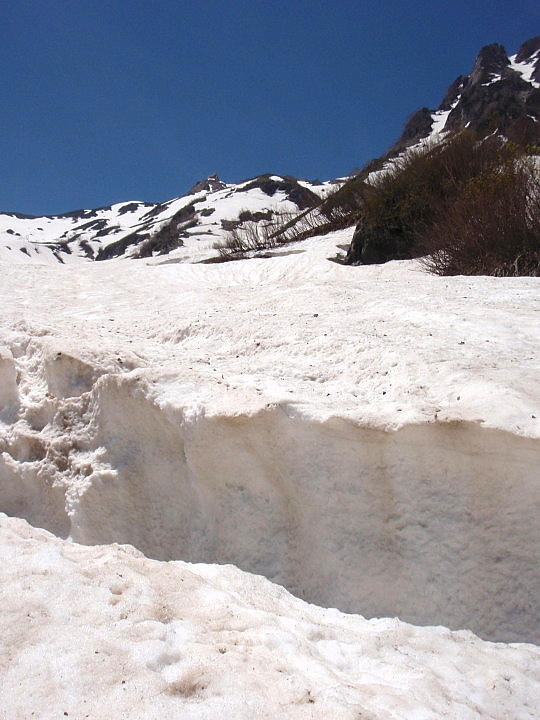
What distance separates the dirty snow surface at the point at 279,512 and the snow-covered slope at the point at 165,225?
793cm

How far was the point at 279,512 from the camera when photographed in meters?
2.79

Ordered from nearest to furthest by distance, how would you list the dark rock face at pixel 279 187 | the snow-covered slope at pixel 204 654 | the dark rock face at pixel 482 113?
1. the snow-covered slope at pixel 204 654
2. the dark rock face at pixel 482 113
3. the dark rock face at pixel 279 187

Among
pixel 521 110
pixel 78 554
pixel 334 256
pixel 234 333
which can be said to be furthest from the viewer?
pixel 521 110

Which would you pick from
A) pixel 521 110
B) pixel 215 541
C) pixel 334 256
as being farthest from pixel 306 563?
pixel 521 110

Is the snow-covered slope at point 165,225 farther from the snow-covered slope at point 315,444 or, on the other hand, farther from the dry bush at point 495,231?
the dry bush at point 495,231

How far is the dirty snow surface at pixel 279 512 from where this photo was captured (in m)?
1.54

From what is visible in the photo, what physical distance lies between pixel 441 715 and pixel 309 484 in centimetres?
124

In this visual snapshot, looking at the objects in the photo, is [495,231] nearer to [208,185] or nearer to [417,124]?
[417,124]

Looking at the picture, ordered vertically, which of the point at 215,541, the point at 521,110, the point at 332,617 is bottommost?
the point at 332,617

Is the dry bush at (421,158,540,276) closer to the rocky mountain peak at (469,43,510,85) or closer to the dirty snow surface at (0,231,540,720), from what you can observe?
the dirty snow surface at (0,231,540,720)

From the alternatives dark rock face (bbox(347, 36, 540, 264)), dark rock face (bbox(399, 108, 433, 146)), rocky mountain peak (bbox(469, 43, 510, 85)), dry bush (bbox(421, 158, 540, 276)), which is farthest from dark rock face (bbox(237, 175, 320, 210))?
dry bush (bbox(421, 158, 540, 276))

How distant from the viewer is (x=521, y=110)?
33.3 meters

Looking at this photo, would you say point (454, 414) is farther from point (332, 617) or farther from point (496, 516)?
point (332, 617)

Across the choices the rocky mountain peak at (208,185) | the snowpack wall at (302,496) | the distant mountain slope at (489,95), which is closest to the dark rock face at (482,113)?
the distant mountain slope at (489,95)
